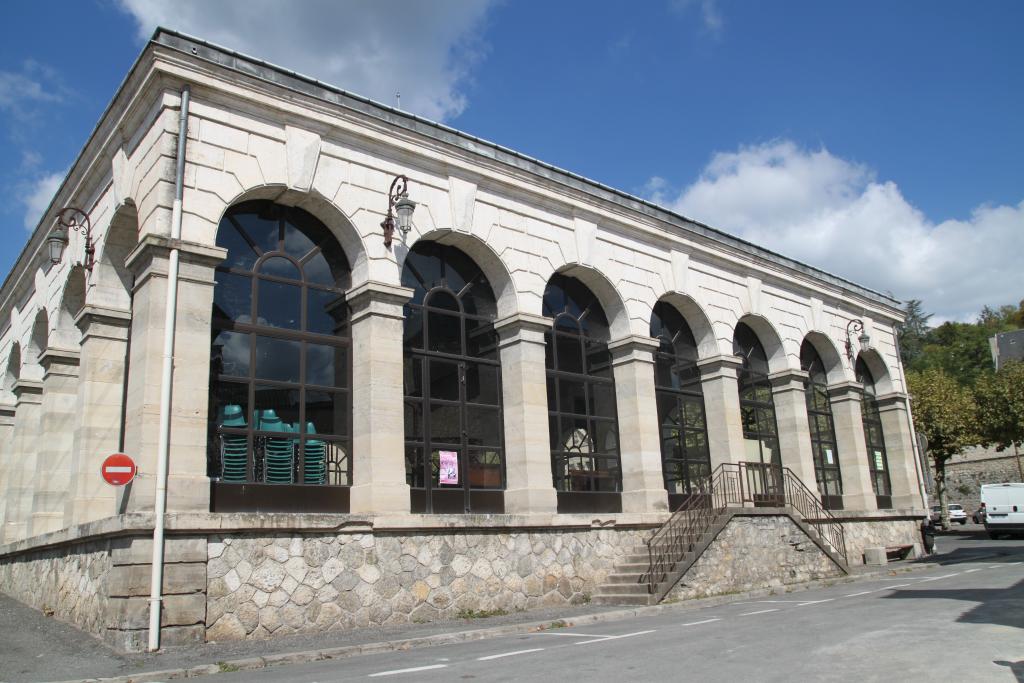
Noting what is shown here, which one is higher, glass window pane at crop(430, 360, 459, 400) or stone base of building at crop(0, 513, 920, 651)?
glass window pane at crop(430, 360, 459, 400)

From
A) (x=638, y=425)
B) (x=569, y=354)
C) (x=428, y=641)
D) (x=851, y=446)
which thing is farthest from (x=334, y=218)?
(x=851, y=446)

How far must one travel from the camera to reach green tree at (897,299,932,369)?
72.6 m

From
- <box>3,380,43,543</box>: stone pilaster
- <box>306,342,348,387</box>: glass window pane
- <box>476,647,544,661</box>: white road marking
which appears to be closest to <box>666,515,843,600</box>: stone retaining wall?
<box>476,647,544,661</box>: white road marking

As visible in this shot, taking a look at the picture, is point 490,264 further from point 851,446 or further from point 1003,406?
point 1003,406

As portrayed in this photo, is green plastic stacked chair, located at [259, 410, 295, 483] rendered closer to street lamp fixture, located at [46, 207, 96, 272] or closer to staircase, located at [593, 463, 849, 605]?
street lamp fixture, located at [46, 207, 96, 272]

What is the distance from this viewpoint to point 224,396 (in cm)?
1231

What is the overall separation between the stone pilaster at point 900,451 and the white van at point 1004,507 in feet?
28.7

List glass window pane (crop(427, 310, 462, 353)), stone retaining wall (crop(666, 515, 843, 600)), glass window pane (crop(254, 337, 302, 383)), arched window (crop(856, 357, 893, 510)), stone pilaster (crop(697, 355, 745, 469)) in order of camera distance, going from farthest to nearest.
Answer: arched window (crop(856, 357, 893, 510)) < stone pilaster (crop(697, 355, 745, 469)) < stone retaining wall (crop(666, 515, 843, 600)) < glass window pane (crop(427, 310, 462, 353)) < glass window pane (crop(254, 337, 302, 383))

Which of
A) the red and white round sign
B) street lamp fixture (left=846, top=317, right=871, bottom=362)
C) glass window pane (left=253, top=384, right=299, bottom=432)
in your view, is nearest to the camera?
the red and white round sign

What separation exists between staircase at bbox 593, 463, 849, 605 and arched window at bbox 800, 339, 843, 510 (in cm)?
200

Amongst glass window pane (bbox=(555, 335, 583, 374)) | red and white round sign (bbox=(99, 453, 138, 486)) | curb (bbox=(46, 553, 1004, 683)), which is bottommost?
curb (bbox=(46, 553, 1004, 683))

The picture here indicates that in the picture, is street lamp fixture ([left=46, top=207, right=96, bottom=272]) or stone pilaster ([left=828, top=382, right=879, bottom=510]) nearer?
street lamp fixture ([left=46, top=207, right=96, bottom=272])

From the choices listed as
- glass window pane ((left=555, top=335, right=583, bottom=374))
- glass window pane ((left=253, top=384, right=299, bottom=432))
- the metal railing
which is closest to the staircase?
the metal railing

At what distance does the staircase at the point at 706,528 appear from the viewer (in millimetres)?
14969
